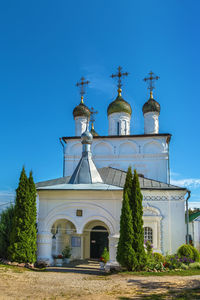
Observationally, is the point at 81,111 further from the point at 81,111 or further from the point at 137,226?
the point at 137,226

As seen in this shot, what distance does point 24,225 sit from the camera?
35.2ft

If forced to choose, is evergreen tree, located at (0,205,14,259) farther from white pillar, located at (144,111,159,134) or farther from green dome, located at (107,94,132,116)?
white pillar, located at (144,111,159,134)

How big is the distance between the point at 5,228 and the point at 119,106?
12.0 metres

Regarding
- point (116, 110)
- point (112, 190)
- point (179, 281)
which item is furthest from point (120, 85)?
point (179, 281)

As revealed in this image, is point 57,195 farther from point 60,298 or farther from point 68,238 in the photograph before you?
point 60,298

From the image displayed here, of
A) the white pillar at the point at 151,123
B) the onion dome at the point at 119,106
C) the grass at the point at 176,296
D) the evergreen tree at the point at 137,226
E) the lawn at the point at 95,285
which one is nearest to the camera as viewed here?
the grass at the point at 176,296

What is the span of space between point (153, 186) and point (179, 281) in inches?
268

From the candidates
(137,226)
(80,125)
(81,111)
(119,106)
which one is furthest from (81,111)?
(137,226)

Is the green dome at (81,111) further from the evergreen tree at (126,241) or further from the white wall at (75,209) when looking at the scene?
the evergreen tree at (126,241)

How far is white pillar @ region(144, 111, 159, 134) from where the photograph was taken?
20484mm

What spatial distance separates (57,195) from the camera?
1153cm

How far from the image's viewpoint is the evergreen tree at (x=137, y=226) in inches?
391

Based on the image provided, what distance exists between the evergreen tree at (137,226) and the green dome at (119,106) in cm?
1071

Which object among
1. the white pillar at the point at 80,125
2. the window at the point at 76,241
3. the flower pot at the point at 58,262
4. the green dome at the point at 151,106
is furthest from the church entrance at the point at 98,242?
the green dome at the point at 151,106
